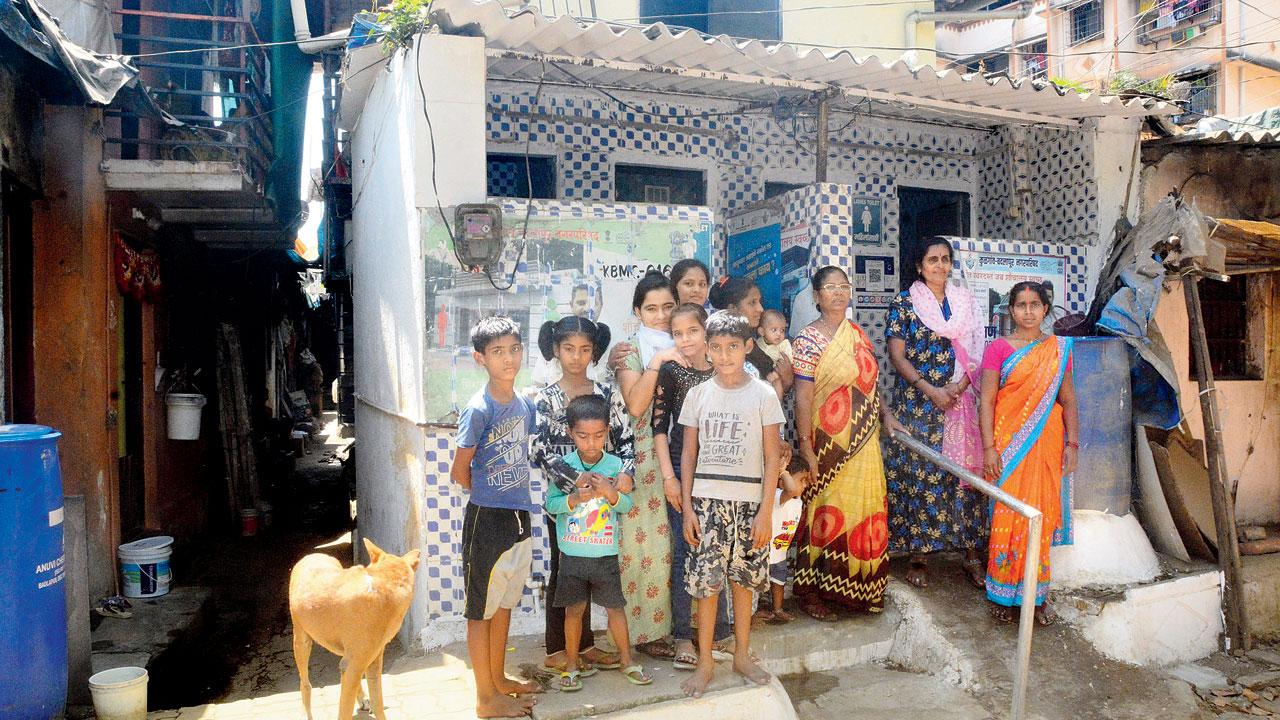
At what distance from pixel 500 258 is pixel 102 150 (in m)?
3.62

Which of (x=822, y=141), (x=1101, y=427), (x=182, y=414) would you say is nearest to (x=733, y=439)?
(x=822, y=141)

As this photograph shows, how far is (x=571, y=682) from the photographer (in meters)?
3.59

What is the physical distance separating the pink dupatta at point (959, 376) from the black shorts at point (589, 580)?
7.68ft

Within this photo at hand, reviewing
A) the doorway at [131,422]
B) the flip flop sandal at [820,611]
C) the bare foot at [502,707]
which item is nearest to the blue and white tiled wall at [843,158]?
the flip flop sandal at [820,611]

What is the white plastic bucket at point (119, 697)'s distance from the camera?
3510 millimetres

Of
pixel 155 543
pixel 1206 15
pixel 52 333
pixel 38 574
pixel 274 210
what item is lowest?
pixel 155 543

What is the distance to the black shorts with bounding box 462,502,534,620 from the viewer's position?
3.39 meters

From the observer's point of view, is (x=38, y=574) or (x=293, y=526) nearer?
(x=38, y=574)

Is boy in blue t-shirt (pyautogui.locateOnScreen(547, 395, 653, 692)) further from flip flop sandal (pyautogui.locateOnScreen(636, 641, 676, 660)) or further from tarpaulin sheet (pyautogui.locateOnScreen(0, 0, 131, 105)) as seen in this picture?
tarpaulin sheet (pyautogui.locateOnScreen(0, 0, 131, 105))

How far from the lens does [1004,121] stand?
6.54m

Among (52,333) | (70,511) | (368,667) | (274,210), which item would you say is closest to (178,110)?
(274,210)

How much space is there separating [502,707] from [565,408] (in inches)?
49.0

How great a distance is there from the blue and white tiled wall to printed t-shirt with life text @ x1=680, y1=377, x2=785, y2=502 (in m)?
2.03

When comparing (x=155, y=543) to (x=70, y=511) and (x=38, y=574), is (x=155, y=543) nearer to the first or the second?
(x=70, y=511)
